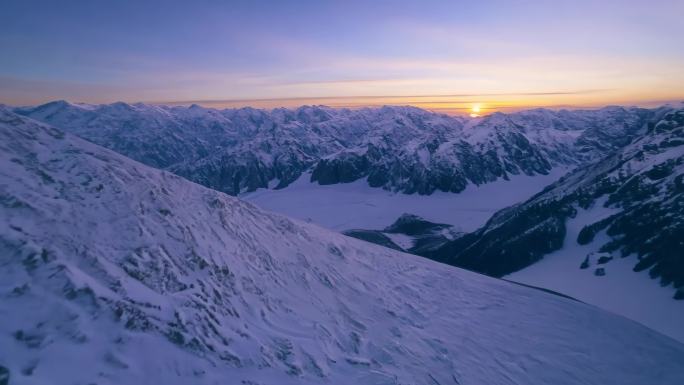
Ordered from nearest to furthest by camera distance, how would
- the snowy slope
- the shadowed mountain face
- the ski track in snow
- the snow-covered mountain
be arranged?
1. the snow-covered mountain
2. the ski track in snow
3. the snowy slope
4. the shadowed mountain face

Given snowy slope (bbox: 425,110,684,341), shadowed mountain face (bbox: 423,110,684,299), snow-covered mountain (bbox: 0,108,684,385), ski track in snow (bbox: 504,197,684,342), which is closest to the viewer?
snow-covered mountain (bbox: 0,108,684,385)

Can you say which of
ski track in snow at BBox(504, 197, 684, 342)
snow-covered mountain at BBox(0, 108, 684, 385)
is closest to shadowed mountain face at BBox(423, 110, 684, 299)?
ski track in snow at BBox(504, 197, 684, 342)

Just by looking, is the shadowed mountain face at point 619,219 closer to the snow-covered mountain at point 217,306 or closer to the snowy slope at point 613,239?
the snowy slope at point 613,239

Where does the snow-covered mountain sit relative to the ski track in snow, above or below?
above

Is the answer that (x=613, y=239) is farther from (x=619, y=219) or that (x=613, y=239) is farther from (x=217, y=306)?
(x=217, y=306)

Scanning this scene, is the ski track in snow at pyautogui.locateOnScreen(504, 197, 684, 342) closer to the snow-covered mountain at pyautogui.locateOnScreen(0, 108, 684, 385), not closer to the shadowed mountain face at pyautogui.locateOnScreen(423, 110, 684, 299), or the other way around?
the shadowed mountain face at pyautogui.locateOnScreen(423, 110, 684, 299)

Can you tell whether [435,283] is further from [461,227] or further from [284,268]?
[461,227]

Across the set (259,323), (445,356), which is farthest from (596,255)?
(259,323)

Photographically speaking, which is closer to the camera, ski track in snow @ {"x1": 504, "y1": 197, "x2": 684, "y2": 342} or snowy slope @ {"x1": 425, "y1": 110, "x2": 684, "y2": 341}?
ski track in snow @ {"x1": 504, "y1": 197, "x2": 684, "y2": 342}
